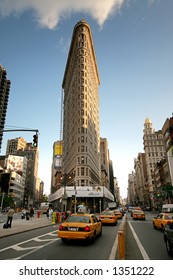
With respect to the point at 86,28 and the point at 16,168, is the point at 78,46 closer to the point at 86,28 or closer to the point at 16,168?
the point at 86,28

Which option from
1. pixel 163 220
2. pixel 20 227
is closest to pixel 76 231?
pixel 163 220

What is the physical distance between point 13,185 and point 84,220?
10468 centimetres

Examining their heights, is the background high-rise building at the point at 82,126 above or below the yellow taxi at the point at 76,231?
above

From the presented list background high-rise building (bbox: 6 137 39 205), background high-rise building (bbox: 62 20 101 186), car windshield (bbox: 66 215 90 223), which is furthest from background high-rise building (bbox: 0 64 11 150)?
car windshield (bbox: 66 215 90 223)

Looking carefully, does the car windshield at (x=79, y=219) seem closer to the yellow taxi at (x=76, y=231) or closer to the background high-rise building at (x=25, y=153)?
the yellow taxi at (x=76, y=231)

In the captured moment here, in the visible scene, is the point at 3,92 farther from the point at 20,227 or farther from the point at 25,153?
the point at 20,227

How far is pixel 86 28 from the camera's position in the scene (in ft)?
352

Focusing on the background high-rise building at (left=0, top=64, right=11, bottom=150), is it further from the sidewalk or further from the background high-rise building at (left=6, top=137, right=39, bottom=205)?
the sidewalk

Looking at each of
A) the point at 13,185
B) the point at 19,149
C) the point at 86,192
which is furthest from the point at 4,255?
the point at 19,149

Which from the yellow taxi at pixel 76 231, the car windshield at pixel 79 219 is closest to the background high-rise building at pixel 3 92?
the car windshield at pixel 79 219

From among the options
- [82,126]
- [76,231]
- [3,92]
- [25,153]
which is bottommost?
[76,231]

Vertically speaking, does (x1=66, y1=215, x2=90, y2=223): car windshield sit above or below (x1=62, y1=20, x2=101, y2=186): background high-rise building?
below
